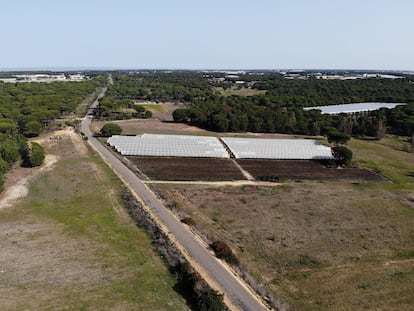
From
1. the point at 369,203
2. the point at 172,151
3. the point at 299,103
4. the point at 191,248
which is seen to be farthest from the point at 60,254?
the point at 299,103

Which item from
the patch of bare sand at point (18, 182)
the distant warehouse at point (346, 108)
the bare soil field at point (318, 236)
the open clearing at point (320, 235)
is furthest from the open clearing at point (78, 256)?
the distant warehouse at point (346, 108)

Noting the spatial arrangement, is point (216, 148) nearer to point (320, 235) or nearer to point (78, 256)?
point (320, 235)

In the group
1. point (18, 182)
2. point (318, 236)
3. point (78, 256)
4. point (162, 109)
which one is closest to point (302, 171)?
point (318, 236)

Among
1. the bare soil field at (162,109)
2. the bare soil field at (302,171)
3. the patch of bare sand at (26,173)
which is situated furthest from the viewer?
the bare soil field at (162,109)

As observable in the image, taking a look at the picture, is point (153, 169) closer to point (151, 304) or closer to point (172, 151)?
point (172, 151)

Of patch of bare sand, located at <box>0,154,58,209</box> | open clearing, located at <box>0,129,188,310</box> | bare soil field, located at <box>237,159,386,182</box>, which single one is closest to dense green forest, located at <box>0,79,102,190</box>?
patch of bare sand, located at <box>0,154,58,209</box>

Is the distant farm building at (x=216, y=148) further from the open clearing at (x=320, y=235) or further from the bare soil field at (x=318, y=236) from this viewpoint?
the bare soil field at (x=318, y=236)
